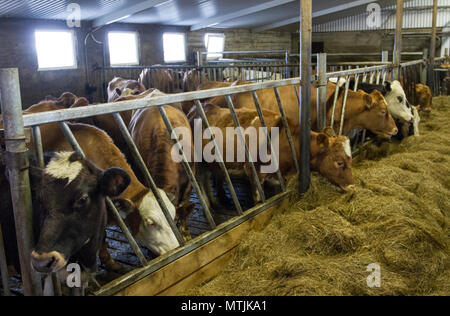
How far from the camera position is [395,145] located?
6445mm

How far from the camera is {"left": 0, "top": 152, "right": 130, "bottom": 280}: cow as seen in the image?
1.96 m

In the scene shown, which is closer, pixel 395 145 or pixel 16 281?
pixel 16 281

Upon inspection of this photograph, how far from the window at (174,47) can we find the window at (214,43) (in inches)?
53.6

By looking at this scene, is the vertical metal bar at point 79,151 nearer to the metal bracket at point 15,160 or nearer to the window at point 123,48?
the metal bracket at point 15,160

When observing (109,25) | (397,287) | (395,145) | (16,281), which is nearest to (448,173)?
(395,145)

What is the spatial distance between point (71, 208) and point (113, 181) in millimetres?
254

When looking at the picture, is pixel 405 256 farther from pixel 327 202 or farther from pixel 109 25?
pixel 109 25

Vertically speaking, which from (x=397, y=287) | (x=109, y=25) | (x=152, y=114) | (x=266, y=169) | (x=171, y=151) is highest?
(x=109, y=25)

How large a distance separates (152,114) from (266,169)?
3.84ft

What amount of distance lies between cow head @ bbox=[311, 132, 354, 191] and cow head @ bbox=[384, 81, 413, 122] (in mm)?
2854

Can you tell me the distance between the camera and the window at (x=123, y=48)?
12523mm

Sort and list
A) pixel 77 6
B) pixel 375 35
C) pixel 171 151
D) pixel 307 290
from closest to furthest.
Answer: pixel 307 290
pixel 171 151
pixel 77 6
pixel 375 35

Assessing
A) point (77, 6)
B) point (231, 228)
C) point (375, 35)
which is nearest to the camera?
point (231, 228)

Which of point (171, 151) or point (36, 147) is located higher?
point (36, 147)
